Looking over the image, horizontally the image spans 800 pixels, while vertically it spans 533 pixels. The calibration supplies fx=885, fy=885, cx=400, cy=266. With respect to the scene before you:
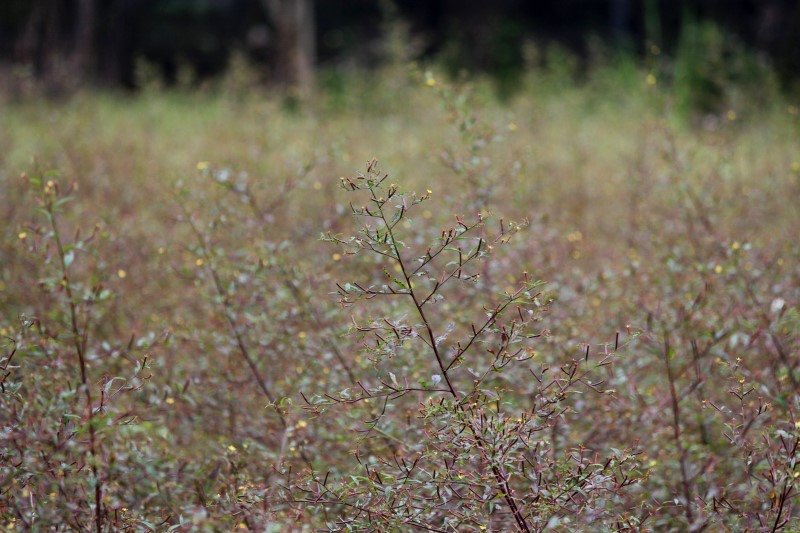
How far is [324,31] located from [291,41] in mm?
3225

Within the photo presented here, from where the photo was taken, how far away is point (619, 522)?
80.8 inches

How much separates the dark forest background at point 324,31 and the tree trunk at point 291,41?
1cm

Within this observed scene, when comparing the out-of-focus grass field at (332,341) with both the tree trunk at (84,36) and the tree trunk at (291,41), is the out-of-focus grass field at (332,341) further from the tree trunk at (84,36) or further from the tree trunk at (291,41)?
the tree trunk at (84,36)

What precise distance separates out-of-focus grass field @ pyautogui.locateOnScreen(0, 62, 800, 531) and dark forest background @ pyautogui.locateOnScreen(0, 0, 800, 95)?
232 inches

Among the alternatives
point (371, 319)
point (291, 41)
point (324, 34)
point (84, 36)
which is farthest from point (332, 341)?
point (324, 34)

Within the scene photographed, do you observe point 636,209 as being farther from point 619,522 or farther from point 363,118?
point 363,118

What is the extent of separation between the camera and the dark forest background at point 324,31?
10.7 meters

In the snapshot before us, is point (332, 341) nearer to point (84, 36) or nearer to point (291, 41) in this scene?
point (291, 41)

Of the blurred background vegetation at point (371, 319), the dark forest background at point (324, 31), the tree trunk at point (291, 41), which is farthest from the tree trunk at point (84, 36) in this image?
the blurred background vegetation at point (371, 319)

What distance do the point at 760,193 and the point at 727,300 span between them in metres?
1.76

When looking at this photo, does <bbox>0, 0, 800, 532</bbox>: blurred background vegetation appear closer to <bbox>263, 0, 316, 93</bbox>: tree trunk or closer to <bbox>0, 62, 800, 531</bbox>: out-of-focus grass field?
<bbox>0, 62, 800, 531</bbox>: out-of-focus grass field

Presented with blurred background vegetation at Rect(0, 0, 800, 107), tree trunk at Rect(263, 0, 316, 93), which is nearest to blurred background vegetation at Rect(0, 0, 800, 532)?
tree trunk at Rect(263, 0, 316, 93)

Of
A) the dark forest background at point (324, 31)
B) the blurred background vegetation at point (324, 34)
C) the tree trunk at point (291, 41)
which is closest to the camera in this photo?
the tree trunk at point (291, 41)

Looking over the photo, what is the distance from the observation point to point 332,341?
3004 mm
